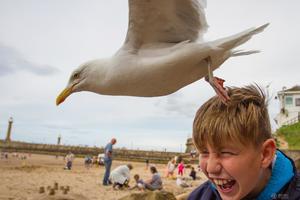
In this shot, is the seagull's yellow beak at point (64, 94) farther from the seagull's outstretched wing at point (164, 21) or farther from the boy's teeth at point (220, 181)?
the boy's teeth at point (220, 181)

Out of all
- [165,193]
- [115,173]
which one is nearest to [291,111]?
[115,173]

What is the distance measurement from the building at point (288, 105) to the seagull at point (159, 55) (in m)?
35.3

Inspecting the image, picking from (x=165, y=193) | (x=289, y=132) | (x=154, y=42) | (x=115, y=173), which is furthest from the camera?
(x=289, y=132)

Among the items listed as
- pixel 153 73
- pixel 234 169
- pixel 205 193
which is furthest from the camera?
pixel 153 73

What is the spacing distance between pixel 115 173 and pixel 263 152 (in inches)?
321

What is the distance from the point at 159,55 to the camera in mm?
3234

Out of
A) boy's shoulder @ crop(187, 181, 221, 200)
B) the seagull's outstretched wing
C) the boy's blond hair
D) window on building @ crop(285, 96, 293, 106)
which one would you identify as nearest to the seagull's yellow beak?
the seagull's outstretched wing

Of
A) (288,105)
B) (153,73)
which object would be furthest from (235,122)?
(288,105)

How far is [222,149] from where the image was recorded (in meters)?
1.40

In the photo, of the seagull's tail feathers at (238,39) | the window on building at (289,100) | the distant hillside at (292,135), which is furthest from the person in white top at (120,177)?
the window on building at (289,100)

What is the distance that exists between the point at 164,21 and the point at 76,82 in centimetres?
109

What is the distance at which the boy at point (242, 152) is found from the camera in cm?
138

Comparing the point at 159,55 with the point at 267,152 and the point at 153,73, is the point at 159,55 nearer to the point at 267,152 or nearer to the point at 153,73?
the point at 153,73

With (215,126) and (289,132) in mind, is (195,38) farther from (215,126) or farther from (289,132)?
(289,132)
